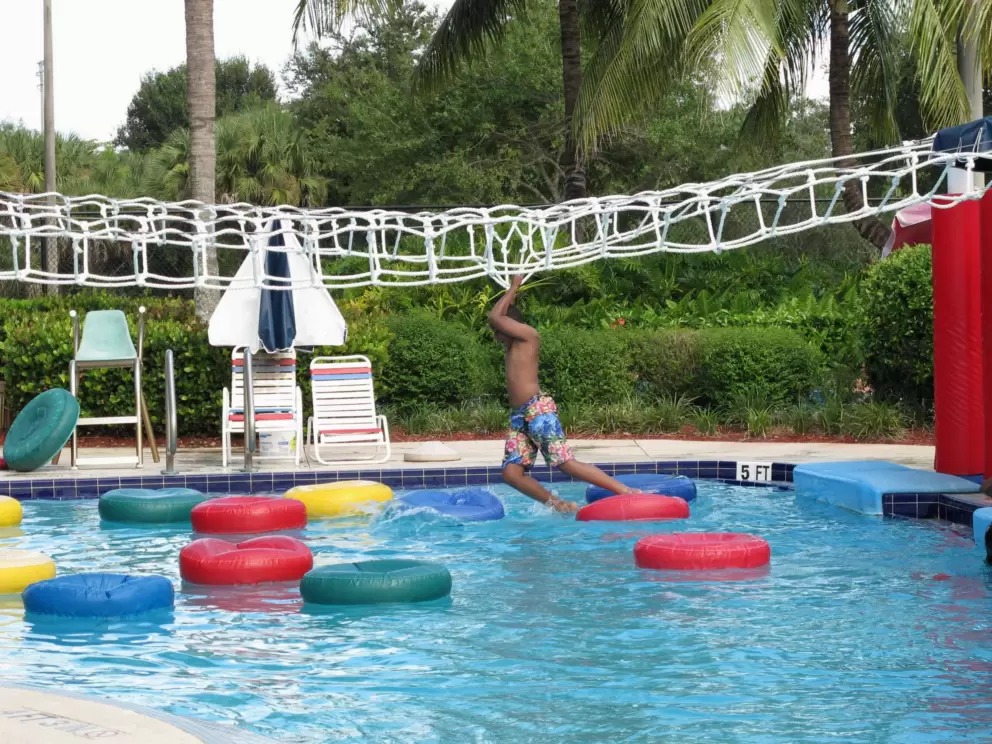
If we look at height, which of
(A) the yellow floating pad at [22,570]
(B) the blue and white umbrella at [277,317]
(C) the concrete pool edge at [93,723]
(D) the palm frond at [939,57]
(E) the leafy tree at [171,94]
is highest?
(E) the leafy tree at [171,94]

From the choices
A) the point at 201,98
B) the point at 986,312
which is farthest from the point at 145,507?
the point at 986,312

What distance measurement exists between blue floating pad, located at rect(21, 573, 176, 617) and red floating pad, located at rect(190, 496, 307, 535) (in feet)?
6.54

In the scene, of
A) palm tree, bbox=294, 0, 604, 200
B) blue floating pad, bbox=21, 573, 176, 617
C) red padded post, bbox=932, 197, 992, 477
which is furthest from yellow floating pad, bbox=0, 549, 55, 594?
palm tree, bbox=294, 0, 604, 200

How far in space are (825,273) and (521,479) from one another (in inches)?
411

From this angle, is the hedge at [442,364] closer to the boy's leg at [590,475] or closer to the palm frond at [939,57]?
the palm frond at [939,57]

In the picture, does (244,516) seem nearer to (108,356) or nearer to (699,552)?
(699,552)

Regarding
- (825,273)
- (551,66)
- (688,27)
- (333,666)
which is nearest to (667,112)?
(551,66)

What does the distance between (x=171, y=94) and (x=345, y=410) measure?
33.8 metres

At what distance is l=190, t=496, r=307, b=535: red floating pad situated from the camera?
8.17 metres

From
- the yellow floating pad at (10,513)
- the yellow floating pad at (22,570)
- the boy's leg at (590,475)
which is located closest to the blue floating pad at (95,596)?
the yellow floating pad at (22,570)

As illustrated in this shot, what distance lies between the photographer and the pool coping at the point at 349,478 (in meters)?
9.82

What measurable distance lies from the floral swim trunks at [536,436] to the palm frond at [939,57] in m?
8.25

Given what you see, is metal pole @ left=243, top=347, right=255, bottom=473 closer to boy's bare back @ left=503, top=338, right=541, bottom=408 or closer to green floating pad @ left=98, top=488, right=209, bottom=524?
green floating pad @ left=98, top=488, right=209, bottom=524

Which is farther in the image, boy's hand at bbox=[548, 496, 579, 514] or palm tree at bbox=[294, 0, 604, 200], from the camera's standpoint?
palm tree at bbox=[294, 0, 604, 200]
